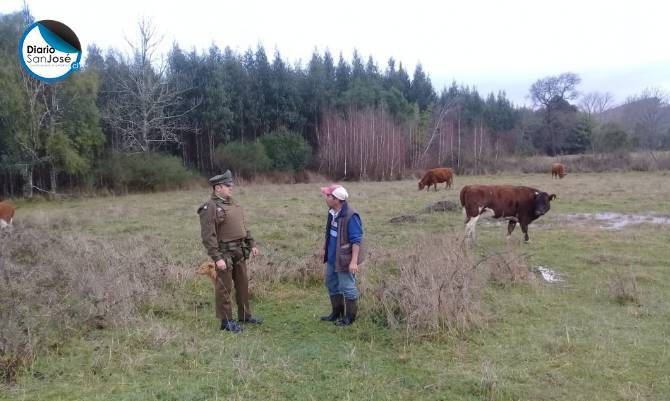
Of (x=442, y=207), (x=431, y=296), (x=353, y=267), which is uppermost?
(x=353, y=267)

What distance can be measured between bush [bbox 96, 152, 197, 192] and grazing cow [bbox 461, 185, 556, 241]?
2116 centimetres

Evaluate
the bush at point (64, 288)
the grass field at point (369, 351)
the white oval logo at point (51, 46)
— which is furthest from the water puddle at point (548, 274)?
the white oval logo at point (51, 46)

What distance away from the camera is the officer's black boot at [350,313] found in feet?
18.4

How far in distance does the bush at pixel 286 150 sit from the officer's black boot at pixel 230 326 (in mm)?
30145

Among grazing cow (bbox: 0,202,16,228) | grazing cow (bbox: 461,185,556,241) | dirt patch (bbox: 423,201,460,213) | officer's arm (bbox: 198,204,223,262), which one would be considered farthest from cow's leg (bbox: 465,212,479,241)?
grazing cow (bbox: 0,202,16,228)

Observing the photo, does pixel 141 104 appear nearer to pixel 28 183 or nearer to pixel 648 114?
pixel 28 183

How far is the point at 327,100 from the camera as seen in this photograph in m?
40.6

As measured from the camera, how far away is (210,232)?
204 inches

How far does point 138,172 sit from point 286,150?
12069mm

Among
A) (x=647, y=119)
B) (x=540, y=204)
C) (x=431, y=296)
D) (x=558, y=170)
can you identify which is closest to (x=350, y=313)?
(x=431, y=296)

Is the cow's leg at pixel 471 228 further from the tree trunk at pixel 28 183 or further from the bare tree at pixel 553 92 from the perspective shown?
the bare tree at pixel 553 92

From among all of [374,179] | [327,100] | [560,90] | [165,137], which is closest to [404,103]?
[327,100]

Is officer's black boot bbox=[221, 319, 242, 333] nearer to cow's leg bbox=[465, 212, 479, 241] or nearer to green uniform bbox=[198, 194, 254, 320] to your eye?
green uniform bbox=[198, 194, 254, 320]

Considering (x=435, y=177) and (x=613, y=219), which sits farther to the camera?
(x=435, y=177)
